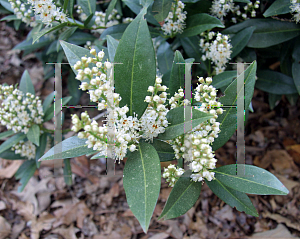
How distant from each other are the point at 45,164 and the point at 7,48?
212 cm

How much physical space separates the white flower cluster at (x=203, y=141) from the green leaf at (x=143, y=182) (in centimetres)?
21

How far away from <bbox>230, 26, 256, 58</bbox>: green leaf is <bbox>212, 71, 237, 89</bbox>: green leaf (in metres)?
0.27

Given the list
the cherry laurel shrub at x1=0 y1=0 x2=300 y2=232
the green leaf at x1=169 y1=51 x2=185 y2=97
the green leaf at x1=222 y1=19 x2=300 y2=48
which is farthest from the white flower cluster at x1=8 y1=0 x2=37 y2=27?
the green leaf at x1=222 y1=19 x2=300 y2=48

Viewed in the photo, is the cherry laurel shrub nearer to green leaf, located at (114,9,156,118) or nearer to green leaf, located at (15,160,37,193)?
green leaf, located at (114,9,156,118)

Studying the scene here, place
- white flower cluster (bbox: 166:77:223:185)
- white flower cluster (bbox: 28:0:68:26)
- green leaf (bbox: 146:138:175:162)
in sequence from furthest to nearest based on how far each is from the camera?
white flower cluster (bbox: 28:0:68:26) < green leaf (bbox: 146:138:175:162) < white flower cluster (bbox: 166:77:223:185)

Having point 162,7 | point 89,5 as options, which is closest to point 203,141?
point 162,7

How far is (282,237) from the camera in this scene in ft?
8.29

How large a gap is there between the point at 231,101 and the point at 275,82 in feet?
4.10

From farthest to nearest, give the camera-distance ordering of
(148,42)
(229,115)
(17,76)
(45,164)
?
(17,76)
(45,164)
(229,115)
(148,42)

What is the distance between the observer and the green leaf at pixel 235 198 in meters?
1.51

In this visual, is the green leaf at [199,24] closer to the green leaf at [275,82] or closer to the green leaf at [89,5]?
the green leaf at [89,5]

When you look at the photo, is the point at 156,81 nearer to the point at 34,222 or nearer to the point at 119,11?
the point at 119,11

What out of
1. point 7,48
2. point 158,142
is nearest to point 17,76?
point 7,48

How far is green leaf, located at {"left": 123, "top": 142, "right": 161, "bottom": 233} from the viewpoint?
119 cm
